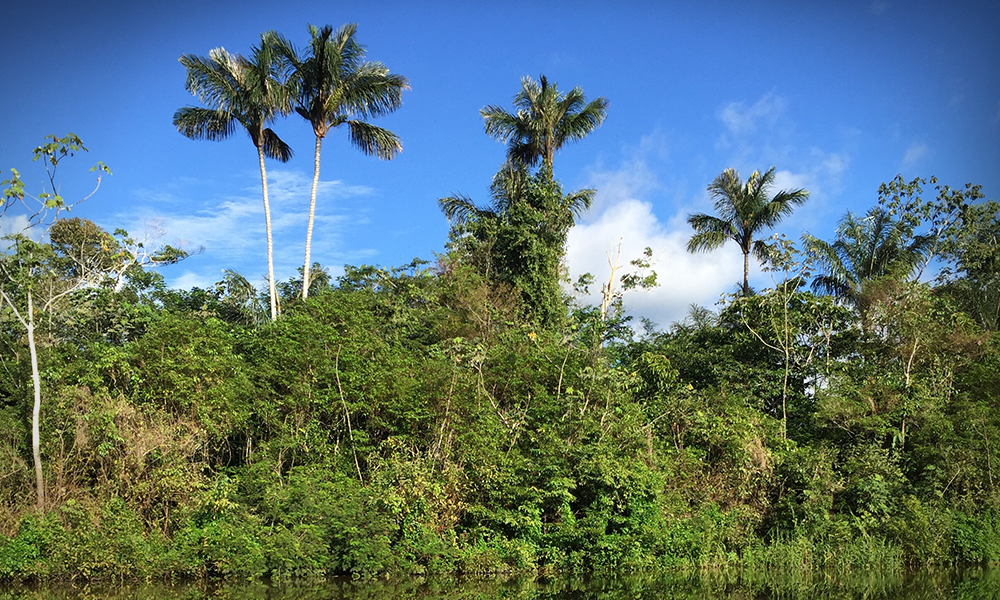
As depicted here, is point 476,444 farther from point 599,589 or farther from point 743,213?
point 743,213

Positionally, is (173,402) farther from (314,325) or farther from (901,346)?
(901,346)

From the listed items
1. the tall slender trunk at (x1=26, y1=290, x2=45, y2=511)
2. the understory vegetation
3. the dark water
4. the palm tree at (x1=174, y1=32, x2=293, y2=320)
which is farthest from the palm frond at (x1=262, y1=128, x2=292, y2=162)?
the dark water

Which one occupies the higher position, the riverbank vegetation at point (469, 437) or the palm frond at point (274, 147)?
the palm frond at point (274, 147)

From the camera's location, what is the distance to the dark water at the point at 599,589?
12656 millimetres

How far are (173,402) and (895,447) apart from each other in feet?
53.2

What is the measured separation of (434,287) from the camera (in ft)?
73.7

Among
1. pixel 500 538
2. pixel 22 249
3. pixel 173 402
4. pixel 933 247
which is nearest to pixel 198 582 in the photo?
pixel 173 402

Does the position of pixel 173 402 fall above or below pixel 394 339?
below

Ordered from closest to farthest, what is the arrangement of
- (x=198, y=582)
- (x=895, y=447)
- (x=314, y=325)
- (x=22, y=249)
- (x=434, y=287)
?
(x=198, y=582) < (x=22, y=249) < (x=314, y=325) < (x=895, y=447) < (x=434, y=287)

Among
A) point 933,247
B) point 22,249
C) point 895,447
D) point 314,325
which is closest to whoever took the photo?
point 22,249

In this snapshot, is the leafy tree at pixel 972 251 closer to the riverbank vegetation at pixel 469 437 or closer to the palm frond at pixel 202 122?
the riverbank vegetation at pixel 469 437

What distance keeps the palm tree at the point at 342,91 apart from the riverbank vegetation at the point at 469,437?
6.24 m

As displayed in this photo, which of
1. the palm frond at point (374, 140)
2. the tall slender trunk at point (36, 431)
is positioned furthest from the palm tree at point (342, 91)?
the tall slender trunk at point (36, 431)

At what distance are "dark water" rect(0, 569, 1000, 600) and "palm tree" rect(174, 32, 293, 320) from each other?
33.6ft
